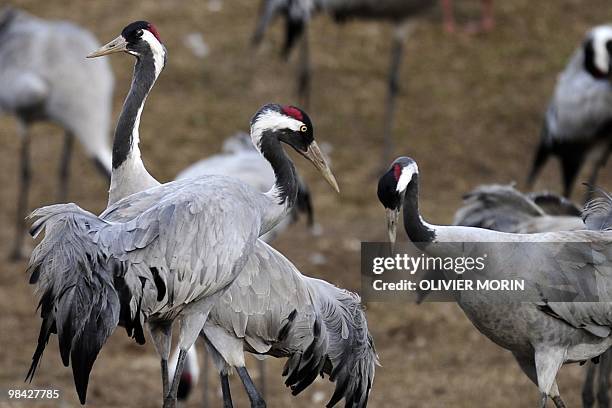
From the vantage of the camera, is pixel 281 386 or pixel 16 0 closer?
pixel 281 386

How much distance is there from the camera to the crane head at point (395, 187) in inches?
195

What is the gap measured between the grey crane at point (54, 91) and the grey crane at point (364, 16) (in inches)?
75.1

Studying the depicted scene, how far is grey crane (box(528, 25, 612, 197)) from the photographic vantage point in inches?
326

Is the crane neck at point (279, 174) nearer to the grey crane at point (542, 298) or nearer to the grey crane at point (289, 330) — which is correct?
the grey crane at point (289, 330)

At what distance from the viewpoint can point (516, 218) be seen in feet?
20.3

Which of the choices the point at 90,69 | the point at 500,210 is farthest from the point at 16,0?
the point at 500,210

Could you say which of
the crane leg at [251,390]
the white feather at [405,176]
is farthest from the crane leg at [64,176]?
the white feather at [405,176]

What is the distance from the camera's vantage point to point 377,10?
34.3 feet

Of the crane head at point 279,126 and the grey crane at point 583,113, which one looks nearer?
the crane head at point 279,126

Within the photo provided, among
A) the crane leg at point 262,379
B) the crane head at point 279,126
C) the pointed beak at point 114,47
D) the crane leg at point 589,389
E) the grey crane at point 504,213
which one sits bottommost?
the crane leg at point 262,379

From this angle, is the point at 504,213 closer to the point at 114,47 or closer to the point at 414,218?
the point at 414,218

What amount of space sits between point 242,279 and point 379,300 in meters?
3.12

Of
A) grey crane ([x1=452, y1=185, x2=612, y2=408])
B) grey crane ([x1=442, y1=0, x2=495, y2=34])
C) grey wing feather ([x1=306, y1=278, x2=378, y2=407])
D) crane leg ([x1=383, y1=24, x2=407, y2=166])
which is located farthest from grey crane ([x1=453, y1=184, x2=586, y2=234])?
grey crane ([x1=442, y1=0, x2=495, y2=34])

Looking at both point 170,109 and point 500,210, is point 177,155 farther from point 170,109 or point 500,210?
point 500,210
